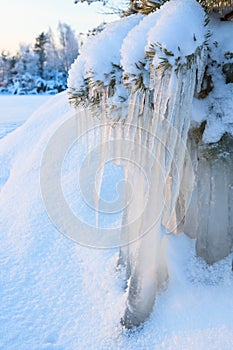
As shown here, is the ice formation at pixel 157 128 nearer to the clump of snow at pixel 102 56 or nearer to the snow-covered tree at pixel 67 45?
the clump of snow at pixel 102 56

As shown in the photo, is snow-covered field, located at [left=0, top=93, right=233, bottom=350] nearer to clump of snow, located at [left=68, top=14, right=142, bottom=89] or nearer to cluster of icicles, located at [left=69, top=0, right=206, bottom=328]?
cluster of icicles, located at [left=69, top=0, right=206, bottom=328]

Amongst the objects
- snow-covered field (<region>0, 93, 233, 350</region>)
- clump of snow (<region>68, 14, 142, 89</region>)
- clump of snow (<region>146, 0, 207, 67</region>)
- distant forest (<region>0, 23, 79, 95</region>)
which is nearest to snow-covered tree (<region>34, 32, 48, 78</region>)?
distant forest (<region>0, 23, 79, 95</region>)

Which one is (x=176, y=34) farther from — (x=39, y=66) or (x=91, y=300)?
(x=39, y=66)

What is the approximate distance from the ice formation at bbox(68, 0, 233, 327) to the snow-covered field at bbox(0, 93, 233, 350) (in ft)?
0.28

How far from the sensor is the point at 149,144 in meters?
1.21

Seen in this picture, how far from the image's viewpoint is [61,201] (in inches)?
110

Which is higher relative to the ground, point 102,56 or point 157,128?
point 102,56

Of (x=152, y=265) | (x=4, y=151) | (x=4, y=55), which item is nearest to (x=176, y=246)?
(x=152, y=265)

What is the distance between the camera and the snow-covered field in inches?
57.1

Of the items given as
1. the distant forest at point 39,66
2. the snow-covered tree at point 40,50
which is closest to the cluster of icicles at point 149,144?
the distant forest at point 39,66

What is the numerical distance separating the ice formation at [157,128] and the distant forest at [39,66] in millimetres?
21939

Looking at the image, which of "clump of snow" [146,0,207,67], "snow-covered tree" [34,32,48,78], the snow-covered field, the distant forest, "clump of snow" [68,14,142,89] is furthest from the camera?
"snow-covered tree" [34,32,48,78]

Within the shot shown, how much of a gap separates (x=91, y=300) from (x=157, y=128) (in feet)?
3.60

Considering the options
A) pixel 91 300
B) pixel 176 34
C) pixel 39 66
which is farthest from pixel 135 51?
pixel 39 66
